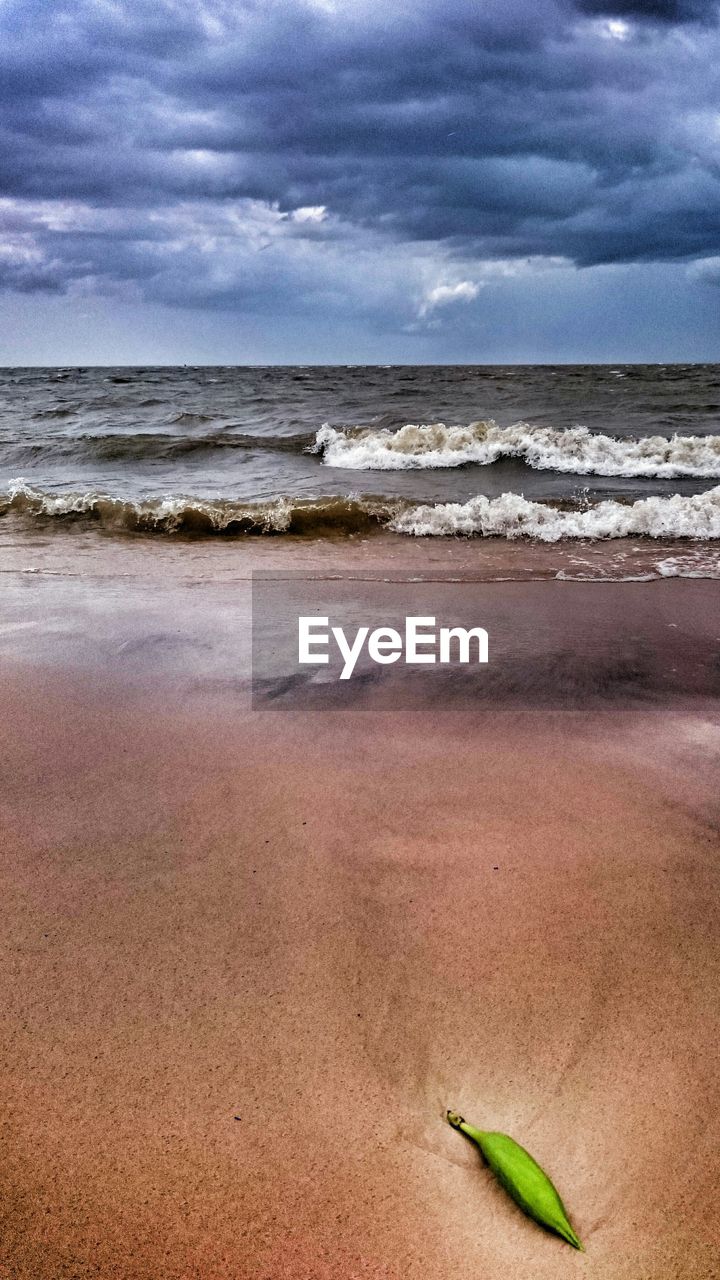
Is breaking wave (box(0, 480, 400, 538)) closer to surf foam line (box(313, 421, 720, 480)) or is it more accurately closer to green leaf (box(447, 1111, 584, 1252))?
surf foam line (box(313, 421, 720, 480))

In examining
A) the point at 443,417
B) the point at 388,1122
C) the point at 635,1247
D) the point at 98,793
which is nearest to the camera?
the point at 635,1247

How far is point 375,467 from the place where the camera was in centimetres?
1252

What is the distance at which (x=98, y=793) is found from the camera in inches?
110

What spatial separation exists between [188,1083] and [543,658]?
10.1 feet

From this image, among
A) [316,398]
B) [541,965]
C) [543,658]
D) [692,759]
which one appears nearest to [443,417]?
[316,398]

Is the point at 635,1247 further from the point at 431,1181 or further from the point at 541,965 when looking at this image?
the point at 541,965

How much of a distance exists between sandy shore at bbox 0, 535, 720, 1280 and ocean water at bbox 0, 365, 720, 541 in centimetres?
547

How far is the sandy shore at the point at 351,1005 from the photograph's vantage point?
1.43 m

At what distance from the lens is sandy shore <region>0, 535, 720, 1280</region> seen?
1.43 metres

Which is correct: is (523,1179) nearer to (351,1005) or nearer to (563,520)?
(351,1005)

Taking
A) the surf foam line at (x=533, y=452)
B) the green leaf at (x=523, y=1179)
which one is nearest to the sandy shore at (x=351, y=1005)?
the green leaf at (x=523, y=1179)

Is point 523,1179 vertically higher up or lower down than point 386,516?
lower down

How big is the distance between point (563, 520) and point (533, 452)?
5177mm

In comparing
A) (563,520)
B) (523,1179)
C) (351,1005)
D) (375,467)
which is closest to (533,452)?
(375,467)
